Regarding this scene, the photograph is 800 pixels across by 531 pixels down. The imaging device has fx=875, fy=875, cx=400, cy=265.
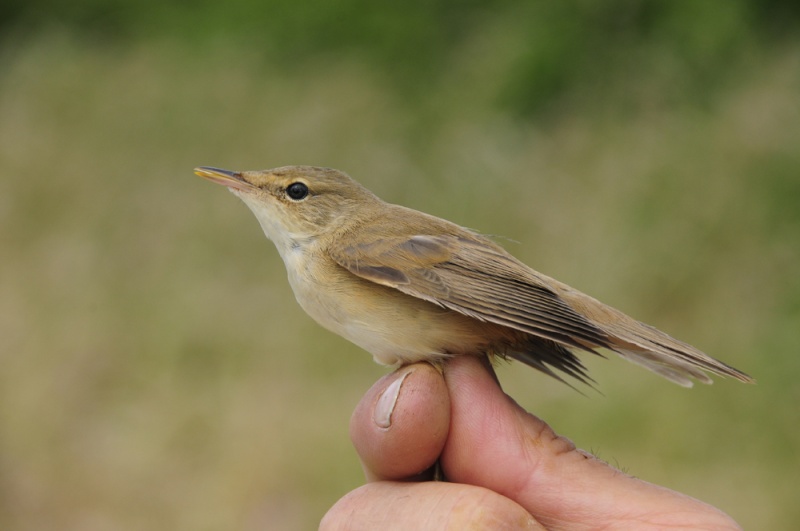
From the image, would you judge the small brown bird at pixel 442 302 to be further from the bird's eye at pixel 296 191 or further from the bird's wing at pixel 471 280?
the bird's eye at pixel 296 191

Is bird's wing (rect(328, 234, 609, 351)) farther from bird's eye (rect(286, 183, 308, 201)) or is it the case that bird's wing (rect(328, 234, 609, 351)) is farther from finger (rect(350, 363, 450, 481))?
bird's eye (rect(286, 183, 308, 201))

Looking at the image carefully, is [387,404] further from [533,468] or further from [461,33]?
[461,33]

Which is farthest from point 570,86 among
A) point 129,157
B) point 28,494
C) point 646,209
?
point 28,494

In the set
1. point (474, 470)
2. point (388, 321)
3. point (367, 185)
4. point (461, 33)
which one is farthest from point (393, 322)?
point (461, 33)

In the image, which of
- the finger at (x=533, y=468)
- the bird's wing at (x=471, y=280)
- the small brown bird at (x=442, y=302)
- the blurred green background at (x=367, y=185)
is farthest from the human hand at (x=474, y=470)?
the blurred green background at (x=367, y=185)

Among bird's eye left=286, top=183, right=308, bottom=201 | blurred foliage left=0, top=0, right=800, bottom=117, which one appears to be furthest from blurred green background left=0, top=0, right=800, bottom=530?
bird's eye left=286, top=183, right=308, bottom=201

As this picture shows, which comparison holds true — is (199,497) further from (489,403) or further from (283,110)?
(283,110)
